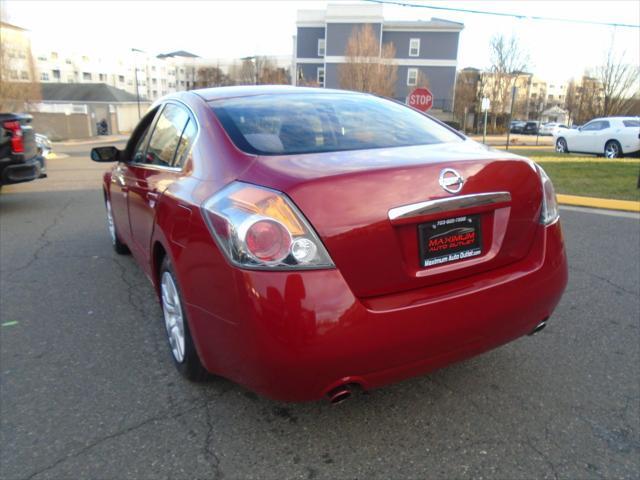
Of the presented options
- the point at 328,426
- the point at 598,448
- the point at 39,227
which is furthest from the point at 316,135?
the point at 39,227

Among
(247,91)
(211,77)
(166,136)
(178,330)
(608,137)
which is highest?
(211,77)

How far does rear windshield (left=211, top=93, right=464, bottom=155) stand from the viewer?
2523 mm

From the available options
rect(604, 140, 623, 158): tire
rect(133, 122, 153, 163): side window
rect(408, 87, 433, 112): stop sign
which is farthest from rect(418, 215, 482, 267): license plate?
rect(604, 140, 623, 158): tire

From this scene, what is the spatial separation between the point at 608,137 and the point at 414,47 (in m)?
35.8

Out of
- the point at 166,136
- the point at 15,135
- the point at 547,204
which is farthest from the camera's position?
the point at 15,135

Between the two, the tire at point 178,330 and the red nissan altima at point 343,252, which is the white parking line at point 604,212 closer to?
the red nissan altima at point 343,252

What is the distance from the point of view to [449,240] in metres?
2.18

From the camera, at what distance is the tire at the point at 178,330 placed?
263 cm

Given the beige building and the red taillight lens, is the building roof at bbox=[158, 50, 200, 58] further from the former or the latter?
the red taillight lens

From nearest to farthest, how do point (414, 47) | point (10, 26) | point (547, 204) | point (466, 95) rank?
point (547, 204) < point (10, 26) < point (414, 47) < point (466, 95)

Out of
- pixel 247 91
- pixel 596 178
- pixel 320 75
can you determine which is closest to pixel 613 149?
pixel 596 178

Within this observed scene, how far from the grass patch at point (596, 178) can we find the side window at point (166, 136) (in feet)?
25.6

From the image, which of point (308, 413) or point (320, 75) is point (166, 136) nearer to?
point (308, 413)

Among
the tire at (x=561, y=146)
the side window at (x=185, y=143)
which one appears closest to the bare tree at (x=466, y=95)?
the tire at (x=561, y=146)
